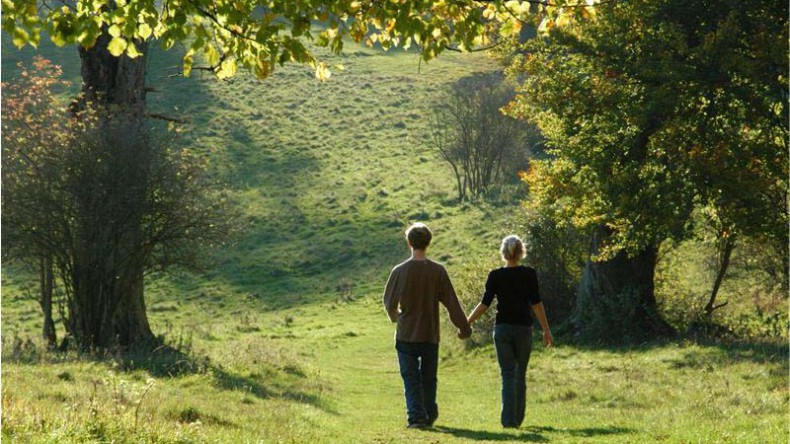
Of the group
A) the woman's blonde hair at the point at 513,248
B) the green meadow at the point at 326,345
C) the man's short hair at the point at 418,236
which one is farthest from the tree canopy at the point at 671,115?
the man's short hair at the point at 418,236

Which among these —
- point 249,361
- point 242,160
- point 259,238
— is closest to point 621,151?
point 249,361

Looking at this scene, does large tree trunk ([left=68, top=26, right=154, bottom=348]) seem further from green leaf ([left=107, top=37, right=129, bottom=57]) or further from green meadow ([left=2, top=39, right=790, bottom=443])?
green leaf ([left=107, top=37, right=129, bottom=57])

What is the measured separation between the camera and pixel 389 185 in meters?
58.6

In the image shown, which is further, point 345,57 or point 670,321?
point 345,57

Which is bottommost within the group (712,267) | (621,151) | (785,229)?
(712,267)

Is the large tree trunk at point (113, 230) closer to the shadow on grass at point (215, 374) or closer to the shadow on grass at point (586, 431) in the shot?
the shadow on grass at point (215, 374)

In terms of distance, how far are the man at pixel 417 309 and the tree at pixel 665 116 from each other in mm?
9701

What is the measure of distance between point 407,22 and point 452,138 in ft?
155

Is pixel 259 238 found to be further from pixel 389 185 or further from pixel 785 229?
pixel 785 229

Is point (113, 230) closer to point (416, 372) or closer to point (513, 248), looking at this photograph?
point (416, 372)

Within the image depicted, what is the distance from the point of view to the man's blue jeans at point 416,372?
452 inches

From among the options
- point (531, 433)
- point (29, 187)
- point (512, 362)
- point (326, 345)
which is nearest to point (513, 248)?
point (512, 362)

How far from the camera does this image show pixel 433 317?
1148 cm

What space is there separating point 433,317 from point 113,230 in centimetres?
987
